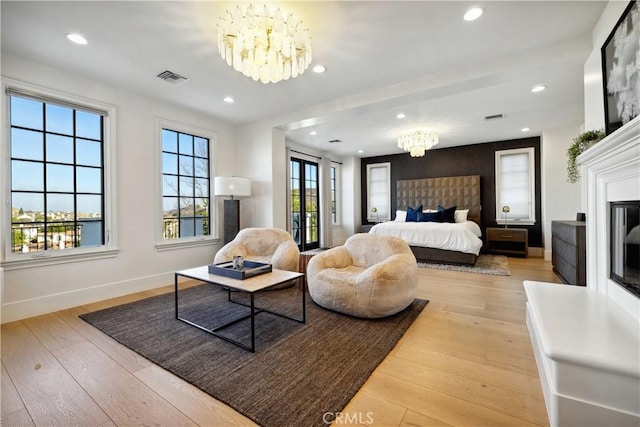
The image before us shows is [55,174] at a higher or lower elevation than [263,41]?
lower

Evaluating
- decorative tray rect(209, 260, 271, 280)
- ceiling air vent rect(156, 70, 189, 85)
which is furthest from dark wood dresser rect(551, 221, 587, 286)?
ceiling air vent rect(156, 70, 189, 85)

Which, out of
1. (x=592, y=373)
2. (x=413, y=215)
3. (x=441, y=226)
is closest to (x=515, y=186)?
(x=413, y=215)

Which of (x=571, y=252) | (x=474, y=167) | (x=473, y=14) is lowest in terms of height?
(x=571, y=252)

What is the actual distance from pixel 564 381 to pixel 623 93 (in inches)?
77.2

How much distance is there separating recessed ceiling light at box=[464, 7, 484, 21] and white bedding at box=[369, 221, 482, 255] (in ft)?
10.4

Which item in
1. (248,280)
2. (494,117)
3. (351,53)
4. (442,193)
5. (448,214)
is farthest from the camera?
Result: (442,193)

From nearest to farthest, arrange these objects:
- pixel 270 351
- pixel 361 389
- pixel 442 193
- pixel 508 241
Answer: pixel 361 389 < pixel 270 351 < pixel 508 241 < pixel 442 193

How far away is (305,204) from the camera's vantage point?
6.71 meters

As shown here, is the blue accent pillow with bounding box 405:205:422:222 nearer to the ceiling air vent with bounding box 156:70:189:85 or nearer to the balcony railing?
the ceiling air vent with bounding box 156:70:189:85

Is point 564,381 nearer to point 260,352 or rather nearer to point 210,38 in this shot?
point 260,352

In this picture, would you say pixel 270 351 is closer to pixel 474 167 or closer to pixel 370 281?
pixel 370 281

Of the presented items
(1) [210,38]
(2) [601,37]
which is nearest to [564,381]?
(2) [601,37]

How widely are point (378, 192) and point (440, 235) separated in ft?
10.2

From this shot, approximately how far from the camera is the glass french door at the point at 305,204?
640 cm
